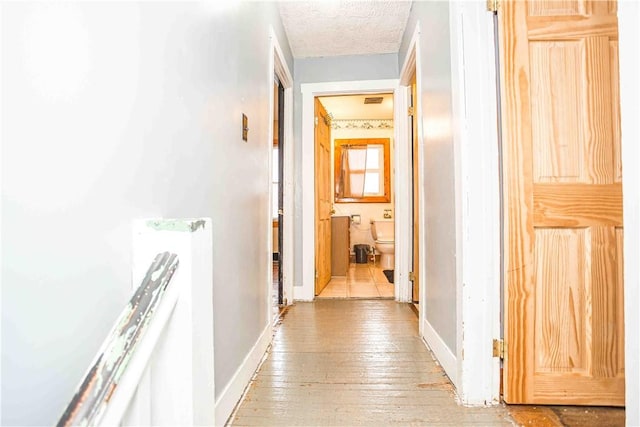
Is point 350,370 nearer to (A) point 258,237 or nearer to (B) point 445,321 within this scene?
(B) point 445,321

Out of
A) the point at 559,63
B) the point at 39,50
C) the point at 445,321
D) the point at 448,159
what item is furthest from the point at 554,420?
the point at 39,50

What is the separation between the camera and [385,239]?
491 centimetres

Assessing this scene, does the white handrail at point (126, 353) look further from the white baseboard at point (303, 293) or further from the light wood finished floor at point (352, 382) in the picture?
the white baseboard at point (303, 293)

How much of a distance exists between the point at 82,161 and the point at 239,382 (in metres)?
1.22

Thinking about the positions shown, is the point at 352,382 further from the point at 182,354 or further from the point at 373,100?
the point at 373,100

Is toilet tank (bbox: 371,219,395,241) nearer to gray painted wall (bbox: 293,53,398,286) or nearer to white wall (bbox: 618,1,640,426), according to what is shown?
gray painted wall (bbox: 293,53,398,286)

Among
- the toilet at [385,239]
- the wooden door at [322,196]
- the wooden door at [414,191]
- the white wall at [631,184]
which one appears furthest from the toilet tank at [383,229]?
the white wall at [631,184]

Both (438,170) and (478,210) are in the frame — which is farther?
(438,170)

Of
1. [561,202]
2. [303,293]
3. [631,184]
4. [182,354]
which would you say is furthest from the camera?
[303,293]

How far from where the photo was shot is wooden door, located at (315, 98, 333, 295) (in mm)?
3480

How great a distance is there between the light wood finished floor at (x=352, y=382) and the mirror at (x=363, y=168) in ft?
10.6

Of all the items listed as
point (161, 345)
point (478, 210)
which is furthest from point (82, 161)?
point (478, 210)

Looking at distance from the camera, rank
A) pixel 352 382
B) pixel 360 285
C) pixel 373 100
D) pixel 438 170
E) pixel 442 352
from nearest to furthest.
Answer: pixel 352 382
pixel 442 352
pixel 438 170
pixel 360 285
pixel 373 100

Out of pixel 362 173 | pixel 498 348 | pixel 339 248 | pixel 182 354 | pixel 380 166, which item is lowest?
pixel 498 348
